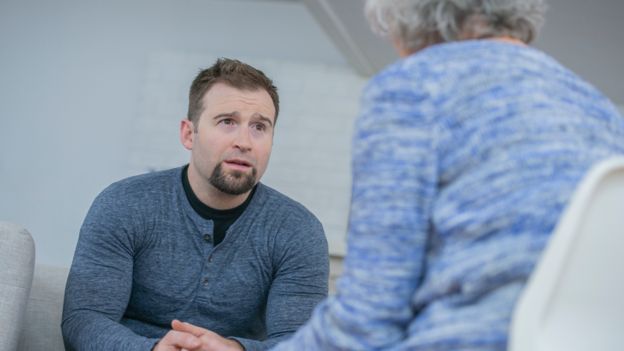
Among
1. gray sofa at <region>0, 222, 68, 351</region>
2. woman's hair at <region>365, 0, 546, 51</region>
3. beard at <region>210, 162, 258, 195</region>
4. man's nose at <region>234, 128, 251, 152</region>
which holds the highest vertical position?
woman's hair at <region>365, 0, 546, 51</region>

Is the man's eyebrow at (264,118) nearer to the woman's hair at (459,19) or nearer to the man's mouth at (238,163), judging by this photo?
the man's mouth at (238,163)

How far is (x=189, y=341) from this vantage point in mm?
2129

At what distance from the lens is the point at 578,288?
1064 mm

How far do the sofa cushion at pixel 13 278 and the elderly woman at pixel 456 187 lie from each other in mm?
1034

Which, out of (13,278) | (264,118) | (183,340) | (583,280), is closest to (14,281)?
(13,278)

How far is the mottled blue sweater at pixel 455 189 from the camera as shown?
3.76 feet

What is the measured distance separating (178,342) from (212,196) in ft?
1.64

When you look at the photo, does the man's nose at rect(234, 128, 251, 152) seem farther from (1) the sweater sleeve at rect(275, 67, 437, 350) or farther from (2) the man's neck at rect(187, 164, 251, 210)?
(1) the sweater sleeve at rect(275, 67, 437, 350)

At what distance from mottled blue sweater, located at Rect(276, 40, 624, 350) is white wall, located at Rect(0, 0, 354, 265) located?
20.9ft

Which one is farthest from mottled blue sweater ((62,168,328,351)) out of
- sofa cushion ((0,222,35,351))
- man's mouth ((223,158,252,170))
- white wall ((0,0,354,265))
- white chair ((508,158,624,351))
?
white wall ((0,0,354,265))

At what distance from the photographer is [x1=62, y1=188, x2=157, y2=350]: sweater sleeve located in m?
2.29

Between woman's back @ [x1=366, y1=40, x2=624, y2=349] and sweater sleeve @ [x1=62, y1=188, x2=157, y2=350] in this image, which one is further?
sweater sleeve @ [x1=62, y1=188, x2=157, y2=350]

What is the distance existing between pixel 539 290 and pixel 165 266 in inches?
61.4

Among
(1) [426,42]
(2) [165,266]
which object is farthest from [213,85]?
(1) [426,42]
